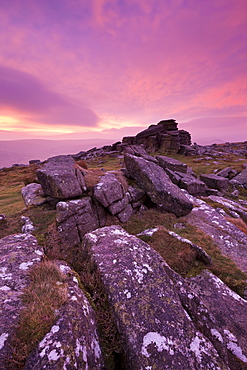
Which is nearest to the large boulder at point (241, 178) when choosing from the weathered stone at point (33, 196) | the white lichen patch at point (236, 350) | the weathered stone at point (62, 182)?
the weathered stone at point (62, 182)

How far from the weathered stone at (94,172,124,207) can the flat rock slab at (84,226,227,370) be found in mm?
5596

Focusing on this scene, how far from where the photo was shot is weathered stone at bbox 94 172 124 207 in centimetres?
1184

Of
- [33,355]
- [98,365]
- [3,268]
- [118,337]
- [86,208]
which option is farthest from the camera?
[86,208]

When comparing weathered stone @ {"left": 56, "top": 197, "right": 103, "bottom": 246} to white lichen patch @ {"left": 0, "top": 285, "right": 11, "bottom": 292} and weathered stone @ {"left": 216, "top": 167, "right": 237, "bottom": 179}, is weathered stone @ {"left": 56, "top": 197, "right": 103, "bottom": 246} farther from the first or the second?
weathered stone @ {"left": 216, "top": 167, "right": 237, "bottom": 179}

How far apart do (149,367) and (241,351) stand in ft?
10.6

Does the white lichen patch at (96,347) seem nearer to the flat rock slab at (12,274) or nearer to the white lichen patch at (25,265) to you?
the flat rock slab at (12,274)

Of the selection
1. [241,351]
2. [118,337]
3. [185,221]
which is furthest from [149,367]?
[185,221]

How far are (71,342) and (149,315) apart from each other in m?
2.01

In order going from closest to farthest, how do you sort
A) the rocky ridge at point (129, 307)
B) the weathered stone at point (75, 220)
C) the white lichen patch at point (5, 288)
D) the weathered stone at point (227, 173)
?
the rocky ridge at point (129, 307)
the white lichen patch at point (5, 288)
the weathered stone at point (75, 220)
the weathered stone at point (227, 173)

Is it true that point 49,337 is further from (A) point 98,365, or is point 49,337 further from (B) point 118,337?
(B) point 118,337

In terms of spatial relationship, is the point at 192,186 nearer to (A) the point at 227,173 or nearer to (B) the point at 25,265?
(A) the point at 227,173

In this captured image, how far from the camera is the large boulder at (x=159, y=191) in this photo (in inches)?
539

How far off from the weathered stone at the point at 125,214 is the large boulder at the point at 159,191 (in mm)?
2368

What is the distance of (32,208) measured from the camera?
12.5 metres
